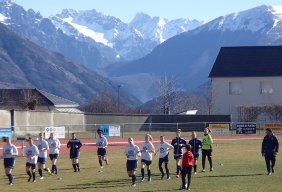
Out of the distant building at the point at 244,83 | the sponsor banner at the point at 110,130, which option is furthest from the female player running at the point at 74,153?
the distant building at the point at 244,83

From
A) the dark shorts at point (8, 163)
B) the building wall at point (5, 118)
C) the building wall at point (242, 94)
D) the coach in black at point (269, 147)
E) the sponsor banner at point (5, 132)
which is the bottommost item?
the dark shorts at point (8, 163)

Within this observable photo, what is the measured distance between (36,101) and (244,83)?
30.0m

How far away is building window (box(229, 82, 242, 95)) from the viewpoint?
8381 cm

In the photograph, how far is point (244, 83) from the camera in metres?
84.4

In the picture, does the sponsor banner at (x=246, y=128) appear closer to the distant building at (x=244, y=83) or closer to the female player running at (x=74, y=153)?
the distant building at (x=244, y=83)

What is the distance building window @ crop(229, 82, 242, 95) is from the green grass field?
45.4 meters

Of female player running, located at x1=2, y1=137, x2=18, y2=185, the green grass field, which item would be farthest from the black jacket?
female player running, located at x1=2, y1=137, x2=18, y2=185

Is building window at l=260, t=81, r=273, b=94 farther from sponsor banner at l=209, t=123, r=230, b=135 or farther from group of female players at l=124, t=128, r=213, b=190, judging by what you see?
group of female players at l=124, t=128, r=213, b=190

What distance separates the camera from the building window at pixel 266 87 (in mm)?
83250

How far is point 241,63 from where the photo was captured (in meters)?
88.2

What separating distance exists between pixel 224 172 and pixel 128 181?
199 inches

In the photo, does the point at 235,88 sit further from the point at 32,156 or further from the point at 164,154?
the point at 32,156

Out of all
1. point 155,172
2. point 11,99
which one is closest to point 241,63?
point 11,99

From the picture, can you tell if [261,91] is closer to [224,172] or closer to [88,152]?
[88,152]
